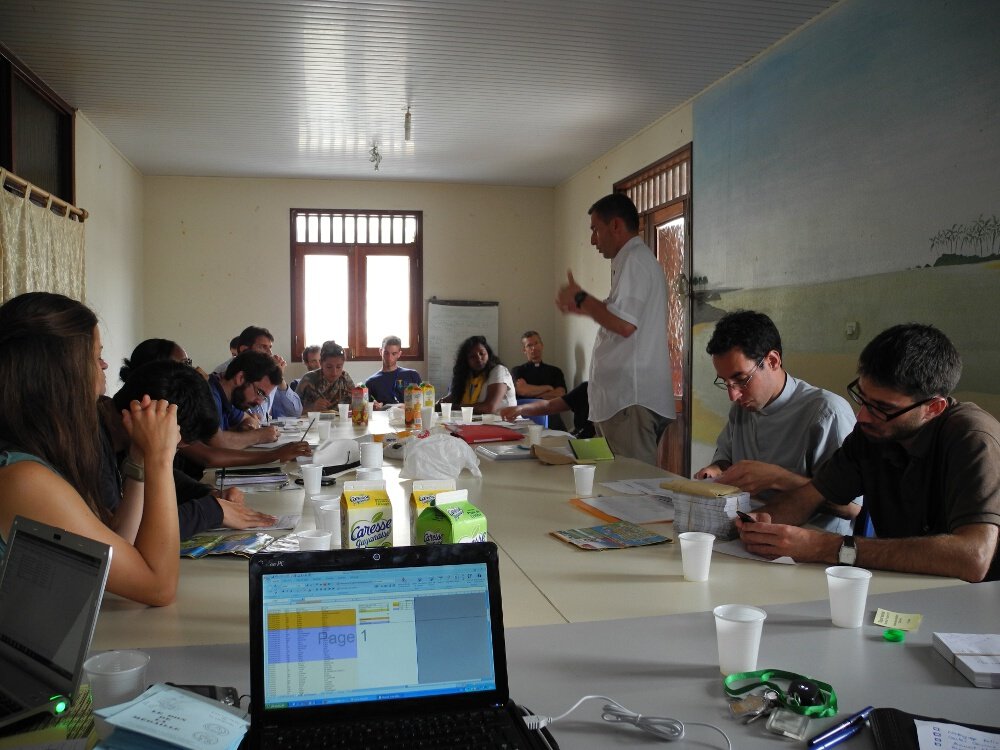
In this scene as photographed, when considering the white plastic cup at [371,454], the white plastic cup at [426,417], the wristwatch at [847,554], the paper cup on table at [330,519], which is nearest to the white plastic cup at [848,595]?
Answer: the wristwatch at [847,554]

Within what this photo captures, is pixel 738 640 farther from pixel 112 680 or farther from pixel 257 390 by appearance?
pixel 257 390

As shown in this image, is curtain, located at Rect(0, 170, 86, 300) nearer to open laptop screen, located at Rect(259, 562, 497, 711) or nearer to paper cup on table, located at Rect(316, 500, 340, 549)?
paper cup on table, located at Rect(316, 500, 340, 549)

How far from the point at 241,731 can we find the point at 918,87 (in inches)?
139

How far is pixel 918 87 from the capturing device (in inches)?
129

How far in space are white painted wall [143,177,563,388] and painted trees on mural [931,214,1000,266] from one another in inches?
206

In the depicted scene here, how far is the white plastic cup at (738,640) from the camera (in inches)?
44.0

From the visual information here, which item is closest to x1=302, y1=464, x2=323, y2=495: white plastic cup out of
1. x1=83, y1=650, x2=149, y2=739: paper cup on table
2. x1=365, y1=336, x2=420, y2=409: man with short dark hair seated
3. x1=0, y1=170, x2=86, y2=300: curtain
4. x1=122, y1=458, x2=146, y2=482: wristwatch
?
x1=122, y1=458, x2=146, y2=482: wristwatch

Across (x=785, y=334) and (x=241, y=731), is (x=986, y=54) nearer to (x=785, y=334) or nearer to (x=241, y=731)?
(x=785, y=334)

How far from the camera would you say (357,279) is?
7742 millimetres

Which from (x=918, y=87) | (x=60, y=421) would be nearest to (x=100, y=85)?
(x=60, y=421)

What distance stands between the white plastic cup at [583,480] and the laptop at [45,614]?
5.20ft

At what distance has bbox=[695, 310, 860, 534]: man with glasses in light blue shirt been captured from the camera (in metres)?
2.31

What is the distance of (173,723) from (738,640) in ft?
2.45

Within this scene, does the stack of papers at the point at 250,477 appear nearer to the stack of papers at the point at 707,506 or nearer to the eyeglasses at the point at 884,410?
the stack of papers at the point at 707,506
